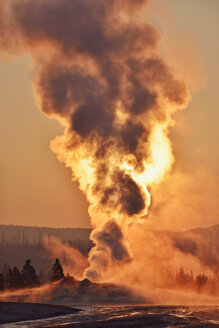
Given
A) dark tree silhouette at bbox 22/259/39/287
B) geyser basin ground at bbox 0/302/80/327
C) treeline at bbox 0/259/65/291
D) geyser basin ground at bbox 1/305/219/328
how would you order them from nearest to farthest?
1. geyser basin ground at bbox 1/305/219/328
2. geyser basin ground at bbox 0/302/80/327
3. treeline at bbox 0/259/65/291
4. dark tree silhouette at bbox 22/259/39/287

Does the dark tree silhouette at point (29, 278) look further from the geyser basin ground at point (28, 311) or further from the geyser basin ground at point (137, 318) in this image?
the geyser basin ground at point (137, 318)

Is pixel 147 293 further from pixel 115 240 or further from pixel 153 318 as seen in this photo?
pixel 153 318

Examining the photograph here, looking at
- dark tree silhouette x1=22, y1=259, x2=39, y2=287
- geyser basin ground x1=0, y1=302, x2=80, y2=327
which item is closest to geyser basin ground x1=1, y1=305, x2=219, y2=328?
geyser basin ground x1=0, y1=302, x2=80, y2=327

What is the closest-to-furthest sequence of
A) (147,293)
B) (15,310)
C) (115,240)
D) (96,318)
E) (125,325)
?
1. (125,325)
2. (96,318)
3. (15,310)
4. (147,293)
5. (115,240)

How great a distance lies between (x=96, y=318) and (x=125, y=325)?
9.36m

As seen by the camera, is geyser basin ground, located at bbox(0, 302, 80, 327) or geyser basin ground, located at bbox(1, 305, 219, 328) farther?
geyser basin ground, located at bbox(0, 302, 80, 327)

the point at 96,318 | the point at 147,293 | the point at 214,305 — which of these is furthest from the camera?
the point at 147,293

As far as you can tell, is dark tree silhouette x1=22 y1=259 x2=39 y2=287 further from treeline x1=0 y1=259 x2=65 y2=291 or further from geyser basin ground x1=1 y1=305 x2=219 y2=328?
geyser basin ground x1=1 y1=305 x2=219 y2=328

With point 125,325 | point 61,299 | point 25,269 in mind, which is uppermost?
point 25,269

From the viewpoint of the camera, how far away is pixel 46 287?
16812cm

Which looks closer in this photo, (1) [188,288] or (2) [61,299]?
(2) [61,299]

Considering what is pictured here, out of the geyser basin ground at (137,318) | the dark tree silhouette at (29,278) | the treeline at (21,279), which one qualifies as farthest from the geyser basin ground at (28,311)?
the dark tree silhouette at (29,278)

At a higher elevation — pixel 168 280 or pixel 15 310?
pixel 168 280

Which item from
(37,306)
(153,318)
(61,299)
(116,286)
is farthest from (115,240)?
(153,318)
